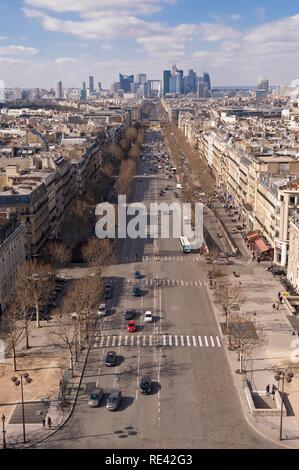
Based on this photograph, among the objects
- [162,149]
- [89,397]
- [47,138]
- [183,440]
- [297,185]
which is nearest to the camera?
[183,440]

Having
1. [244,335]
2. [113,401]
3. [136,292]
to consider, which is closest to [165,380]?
[113,401]

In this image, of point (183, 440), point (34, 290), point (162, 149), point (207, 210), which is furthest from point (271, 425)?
point (162, 149)

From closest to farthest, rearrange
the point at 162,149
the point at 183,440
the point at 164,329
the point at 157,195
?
the point at 183,440, the point at 164,329, the point at 157,195, the point at 162,149

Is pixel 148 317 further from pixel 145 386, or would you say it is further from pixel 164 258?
pixel 164 258

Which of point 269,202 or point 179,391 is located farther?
point 269,202

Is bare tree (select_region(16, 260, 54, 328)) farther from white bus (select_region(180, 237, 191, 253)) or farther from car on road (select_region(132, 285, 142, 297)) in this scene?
white bus (select_region(180, 237, 191, 253))

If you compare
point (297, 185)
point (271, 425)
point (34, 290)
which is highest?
point (297, 185)

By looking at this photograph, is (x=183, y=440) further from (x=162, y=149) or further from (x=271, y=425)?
(x=162, y=149)
